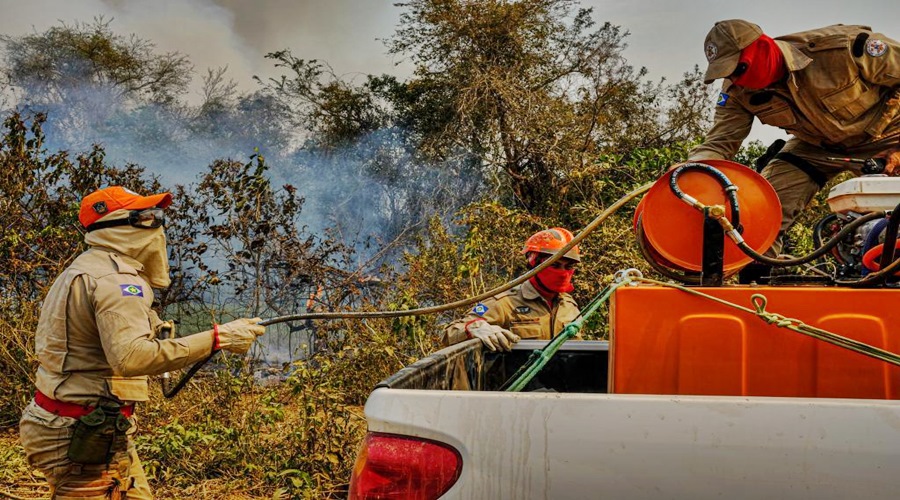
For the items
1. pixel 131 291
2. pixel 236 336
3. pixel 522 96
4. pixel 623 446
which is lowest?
pixel 623 446

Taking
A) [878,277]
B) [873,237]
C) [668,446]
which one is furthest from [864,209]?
[668,446]

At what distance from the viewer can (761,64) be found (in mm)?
3883

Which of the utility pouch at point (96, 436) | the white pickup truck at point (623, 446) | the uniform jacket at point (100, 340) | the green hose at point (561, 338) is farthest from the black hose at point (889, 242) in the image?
the utility pouch at point (96, 436)

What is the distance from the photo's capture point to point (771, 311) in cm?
219

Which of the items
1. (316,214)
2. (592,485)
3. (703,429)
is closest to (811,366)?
(703,429)

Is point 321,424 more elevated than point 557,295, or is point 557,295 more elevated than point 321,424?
point 557,295

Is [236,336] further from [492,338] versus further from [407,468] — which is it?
[407,468]

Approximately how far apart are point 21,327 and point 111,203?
3.98 metres

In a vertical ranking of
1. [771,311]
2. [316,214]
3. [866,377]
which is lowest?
[866,377]

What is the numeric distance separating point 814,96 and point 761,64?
39 cm

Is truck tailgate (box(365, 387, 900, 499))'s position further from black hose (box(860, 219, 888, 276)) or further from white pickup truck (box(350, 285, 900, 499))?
black hose (box(860, 219, 888, 276))

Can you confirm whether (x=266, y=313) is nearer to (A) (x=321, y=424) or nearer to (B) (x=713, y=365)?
(A) (x=321, y=424)

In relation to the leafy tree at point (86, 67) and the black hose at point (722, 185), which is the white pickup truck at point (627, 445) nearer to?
the black hose at point (722, 185)

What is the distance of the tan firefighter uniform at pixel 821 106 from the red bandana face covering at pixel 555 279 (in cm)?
117
